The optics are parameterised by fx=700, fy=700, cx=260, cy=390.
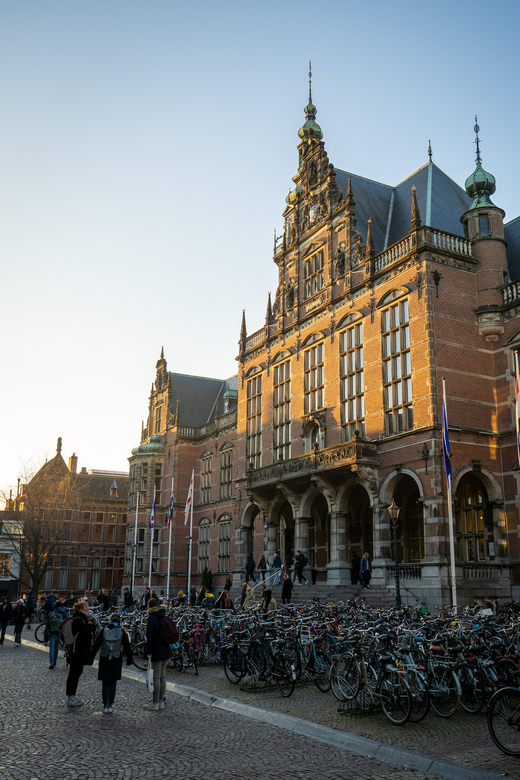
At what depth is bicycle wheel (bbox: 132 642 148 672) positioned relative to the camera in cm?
1760

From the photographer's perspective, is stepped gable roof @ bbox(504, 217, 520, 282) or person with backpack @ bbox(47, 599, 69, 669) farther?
stepped gable roof @ bbox(504, 217, 520, 282)

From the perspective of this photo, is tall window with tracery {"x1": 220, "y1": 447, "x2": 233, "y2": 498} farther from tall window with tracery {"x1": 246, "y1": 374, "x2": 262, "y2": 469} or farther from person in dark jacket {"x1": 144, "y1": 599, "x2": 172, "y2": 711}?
person in dark jacket {"x1": 144, "y1": 599, "x2": 172, "y2": 711}

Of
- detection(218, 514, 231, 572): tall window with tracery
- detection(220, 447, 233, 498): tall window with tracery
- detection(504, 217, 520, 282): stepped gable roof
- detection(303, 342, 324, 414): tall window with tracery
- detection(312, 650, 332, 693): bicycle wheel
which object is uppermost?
detection(504, 217, 520, 282): stepped gable roof

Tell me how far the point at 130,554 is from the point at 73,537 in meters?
15.3

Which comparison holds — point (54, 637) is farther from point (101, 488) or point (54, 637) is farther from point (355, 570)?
point (101, 488)

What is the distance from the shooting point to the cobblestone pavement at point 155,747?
26.2 ft

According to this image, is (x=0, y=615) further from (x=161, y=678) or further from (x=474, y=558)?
(x=474, y=558)

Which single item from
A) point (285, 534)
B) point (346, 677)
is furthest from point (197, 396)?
point (346, 677)

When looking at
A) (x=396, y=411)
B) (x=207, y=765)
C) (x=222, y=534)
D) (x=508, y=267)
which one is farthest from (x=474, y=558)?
(x=222, y=534)

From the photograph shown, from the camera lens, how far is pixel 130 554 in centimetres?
5297

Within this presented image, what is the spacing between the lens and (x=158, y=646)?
39.4 ft

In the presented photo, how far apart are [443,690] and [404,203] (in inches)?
1081

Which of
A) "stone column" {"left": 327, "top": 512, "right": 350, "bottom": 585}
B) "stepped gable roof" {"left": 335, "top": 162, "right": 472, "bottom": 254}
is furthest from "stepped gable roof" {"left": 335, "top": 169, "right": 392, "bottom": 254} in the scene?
"stone column" {"left": 327, "top": 512, "right": 350, "bottom": 585}

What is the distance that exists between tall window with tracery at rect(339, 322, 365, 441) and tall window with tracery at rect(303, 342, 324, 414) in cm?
192
